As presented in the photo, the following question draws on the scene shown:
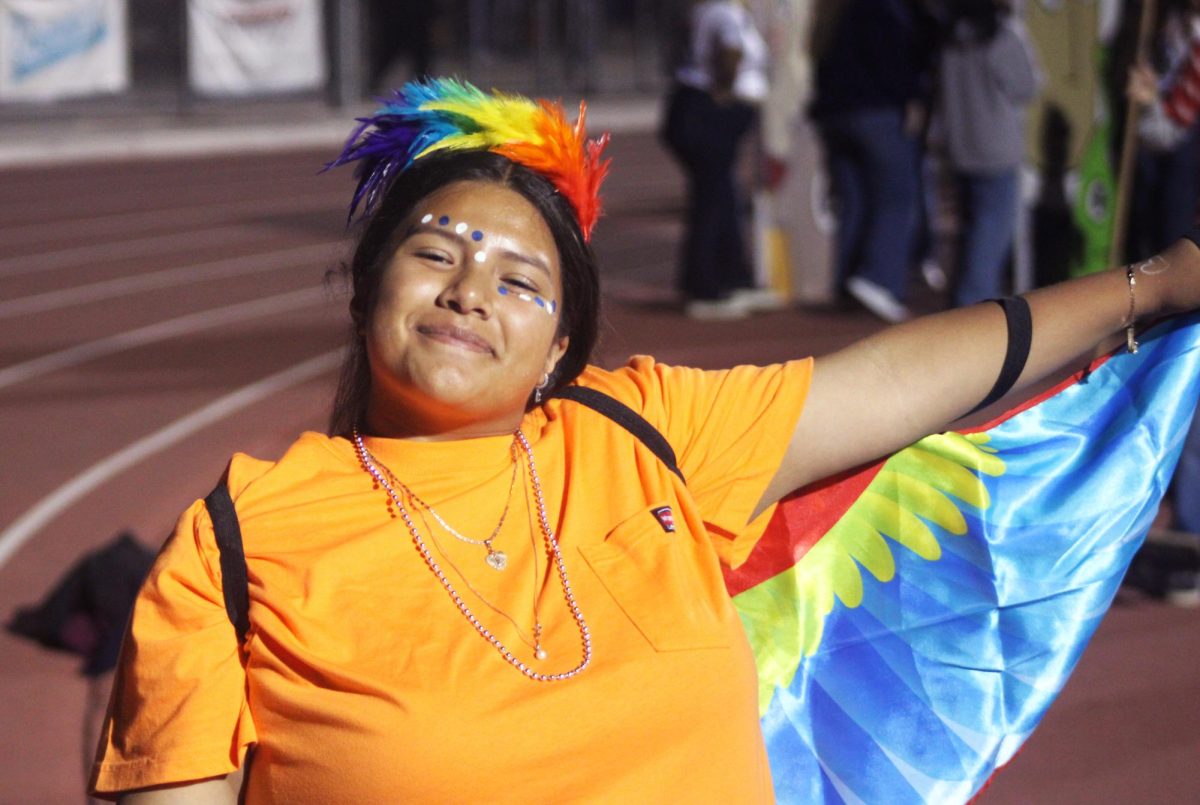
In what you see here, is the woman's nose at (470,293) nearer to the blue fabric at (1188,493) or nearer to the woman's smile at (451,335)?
the woman's smile at (451,335)

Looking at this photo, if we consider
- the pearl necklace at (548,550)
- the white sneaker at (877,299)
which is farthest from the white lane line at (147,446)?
the pearl necklace at (548,550)

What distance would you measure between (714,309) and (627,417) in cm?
825

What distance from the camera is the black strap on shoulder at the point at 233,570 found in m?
2.17

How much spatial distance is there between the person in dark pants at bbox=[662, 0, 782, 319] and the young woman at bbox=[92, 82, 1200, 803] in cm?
743

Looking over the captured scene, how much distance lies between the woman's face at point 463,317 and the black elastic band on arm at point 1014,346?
0.71 metres

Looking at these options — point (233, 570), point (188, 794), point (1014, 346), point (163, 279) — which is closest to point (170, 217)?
point (163, 279)

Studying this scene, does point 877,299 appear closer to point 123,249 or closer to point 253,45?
point 123,249

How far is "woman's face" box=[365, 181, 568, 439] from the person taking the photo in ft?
7.75

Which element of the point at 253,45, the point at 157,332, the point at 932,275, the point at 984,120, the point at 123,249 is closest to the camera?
the point at 984,120

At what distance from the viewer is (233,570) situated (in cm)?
218

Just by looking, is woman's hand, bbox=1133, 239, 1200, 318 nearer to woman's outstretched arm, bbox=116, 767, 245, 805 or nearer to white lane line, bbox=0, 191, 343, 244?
woman's outstretched arm, bbox=116, 767, 245, 805

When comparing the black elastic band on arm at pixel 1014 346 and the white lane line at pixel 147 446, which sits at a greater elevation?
the black elastic band on arm at pixel 1014 346

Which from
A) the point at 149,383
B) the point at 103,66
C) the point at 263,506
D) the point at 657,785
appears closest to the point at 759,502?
the point at 657,785

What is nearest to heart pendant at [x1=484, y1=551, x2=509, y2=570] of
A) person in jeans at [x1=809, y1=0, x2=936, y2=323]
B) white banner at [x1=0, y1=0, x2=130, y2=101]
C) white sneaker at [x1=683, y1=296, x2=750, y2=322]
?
person in jeans at [x1=809, y1=0, x2=936, y2=323]
